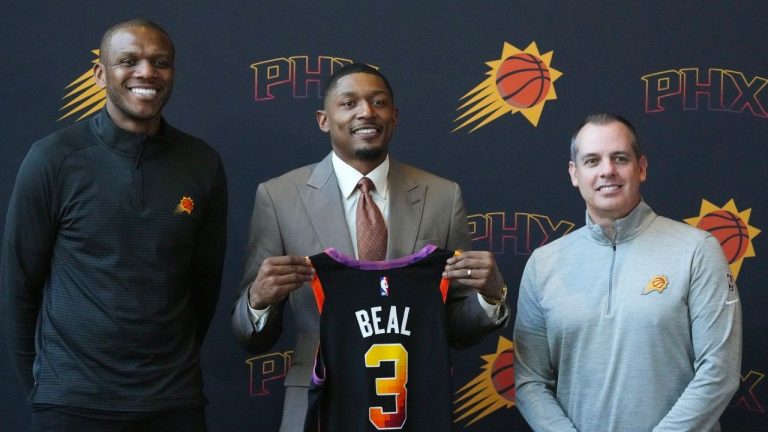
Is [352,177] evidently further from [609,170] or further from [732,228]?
[732,228]

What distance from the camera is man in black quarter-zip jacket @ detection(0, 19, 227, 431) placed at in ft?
6.96

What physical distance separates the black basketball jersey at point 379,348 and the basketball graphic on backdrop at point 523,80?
936 mm

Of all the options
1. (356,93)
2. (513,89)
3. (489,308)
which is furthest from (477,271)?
(513,89)

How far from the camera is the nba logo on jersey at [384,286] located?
2225 mm

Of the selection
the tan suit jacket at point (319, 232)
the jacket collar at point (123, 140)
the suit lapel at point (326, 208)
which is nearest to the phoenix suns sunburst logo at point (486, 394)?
the tan suit jacket at point (319, 232)

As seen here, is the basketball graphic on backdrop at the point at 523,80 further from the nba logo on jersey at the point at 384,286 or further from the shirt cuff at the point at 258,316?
the shirt cuff at the point at 258,316

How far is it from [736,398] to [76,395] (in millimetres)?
2102

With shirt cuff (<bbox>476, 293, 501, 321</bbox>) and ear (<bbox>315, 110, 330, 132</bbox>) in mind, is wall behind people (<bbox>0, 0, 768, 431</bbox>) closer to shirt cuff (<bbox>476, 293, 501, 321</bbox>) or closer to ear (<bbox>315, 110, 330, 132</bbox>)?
ear (<bbox>315, 110, 330, 132</bbox>)

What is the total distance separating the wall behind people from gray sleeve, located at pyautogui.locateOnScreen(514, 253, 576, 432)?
557mm

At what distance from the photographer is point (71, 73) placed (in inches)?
113

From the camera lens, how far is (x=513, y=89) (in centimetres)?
299

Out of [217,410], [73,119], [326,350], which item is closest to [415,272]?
[326,350]

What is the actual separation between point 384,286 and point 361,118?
1.45ft

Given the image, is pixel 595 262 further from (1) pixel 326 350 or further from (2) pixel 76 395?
(2) pixel 76 395
